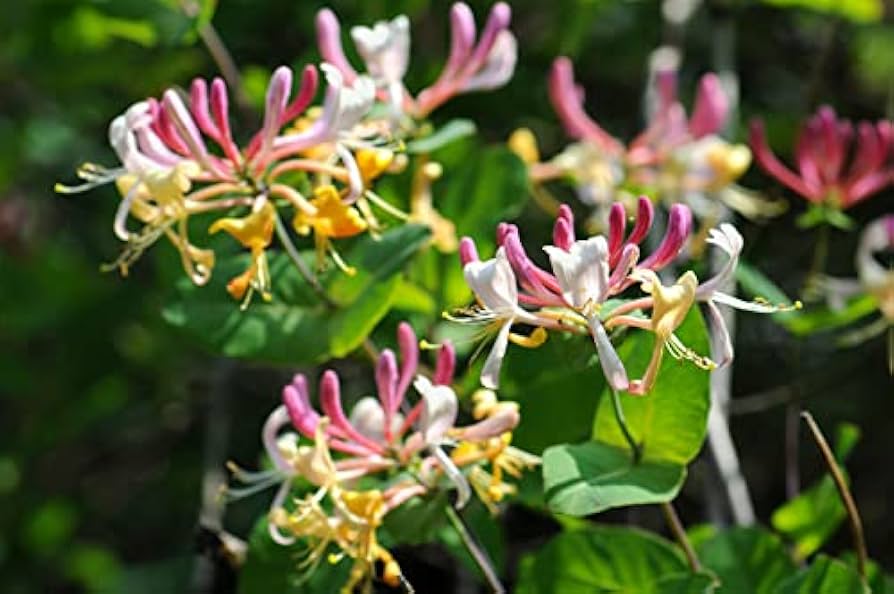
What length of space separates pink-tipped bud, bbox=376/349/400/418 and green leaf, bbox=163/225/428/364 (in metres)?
0.10

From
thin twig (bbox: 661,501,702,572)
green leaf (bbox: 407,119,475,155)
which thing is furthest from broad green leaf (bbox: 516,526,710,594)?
green leaf (bbox: 407,119,475,155)

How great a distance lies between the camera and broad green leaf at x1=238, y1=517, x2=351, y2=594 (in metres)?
1.13

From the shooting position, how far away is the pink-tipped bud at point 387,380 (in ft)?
3.31

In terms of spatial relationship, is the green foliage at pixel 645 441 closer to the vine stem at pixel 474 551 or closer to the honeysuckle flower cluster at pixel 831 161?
the vine stem at pixel 474 551

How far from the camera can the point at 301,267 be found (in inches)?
43.3

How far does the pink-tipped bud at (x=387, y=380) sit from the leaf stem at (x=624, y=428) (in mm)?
150

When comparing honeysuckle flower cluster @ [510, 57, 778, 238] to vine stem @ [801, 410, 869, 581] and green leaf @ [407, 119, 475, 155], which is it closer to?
green leaf @ [407, 119, 475, 155]

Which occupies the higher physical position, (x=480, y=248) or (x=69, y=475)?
(x=480, y=248)

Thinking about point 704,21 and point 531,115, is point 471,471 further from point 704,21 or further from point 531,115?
point 704,21

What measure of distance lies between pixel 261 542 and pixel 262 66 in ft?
2.93

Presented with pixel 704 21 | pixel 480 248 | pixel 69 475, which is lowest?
pixel 69 475

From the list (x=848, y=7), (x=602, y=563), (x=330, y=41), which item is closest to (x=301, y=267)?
(x=330, y=41)

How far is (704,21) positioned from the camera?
6.88 feet

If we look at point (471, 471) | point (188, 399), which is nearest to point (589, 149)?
point (471, 471)
